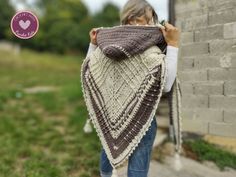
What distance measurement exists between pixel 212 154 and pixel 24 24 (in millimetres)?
2261

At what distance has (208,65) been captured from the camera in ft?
13.2

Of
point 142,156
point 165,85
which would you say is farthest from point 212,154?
point 165,85

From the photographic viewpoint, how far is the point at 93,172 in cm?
381

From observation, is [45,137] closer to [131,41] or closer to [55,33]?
[131,41]

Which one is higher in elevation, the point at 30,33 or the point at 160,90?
the point at 30,33

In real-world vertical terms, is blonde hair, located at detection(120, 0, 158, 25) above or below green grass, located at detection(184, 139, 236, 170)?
above

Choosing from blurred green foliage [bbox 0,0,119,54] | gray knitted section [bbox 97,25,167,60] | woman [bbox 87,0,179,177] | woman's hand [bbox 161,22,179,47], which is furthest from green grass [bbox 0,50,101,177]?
blurred green foliage [bbox 0,0,119,54]

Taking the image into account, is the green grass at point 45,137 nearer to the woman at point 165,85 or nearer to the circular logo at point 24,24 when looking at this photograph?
the circular logo at point 24,24

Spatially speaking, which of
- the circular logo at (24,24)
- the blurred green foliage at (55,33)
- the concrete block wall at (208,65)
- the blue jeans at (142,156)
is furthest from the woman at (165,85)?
the blurred green foliage at (55,33)

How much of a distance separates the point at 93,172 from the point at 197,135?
1.24 meters

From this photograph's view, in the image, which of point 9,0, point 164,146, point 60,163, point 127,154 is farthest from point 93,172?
point 9,0

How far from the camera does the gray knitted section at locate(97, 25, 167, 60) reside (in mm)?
2256

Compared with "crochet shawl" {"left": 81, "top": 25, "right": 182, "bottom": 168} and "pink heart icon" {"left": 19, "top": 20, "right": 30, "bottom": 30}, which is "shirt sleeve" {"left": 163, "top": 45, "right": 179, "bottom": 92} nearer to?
"crochet shawl" {"left": 81, "top": 25, "right": 182, "bottom": 168}

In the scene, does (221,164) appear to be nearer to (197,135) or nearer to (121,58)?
(197,135)
